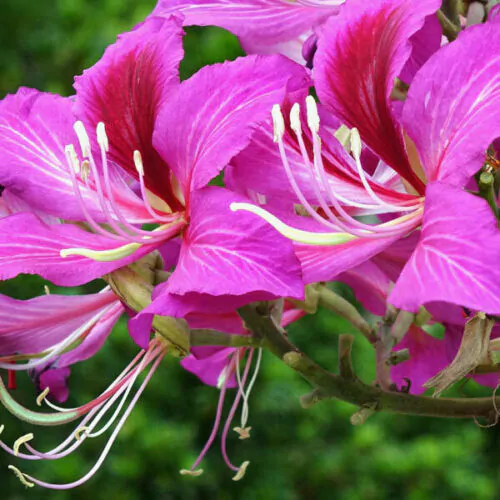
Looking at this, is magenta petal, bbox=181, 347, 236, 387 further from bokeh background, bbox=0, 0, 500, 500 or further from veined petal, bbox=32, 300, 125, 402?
bokeh background, bbox=0, 0, 500, 500

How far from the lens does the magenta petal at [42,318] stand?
2.25 feet

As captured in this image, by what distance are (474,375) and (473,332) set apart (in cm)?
16

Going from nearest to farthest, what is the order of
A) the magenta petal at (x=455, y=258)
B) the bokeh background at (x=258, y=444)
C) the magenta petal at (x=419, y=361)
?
the magenta petal at (x=455, y=258) < the magenta petal at (x=419, y=361) < the bokeh background at (x=258, y=444)

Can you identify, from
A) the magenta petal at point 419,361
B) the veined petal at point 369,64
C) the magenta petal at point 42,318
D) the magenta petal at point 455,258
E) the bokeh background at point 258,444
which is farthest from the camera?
the bokeh background at point 258,444

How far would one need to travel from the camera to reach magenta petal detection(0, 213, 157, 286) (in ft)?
2.05

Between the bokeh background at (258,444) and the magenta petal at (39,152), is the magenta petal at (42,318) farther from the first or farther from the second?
the bokeh background at (258,444)

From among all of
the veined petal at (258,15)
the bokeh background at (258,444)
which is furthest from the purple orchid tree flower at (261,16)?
the bokeh background at (258,444)

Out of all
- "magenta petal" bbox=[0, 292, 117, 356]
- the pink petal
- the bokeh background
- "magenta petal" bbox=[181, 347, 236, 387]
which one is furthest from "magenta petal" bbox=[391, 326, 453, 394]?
the bokeh background

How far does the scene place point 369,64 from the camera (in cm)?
59

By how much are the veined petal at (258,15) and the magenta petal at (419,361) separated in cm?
27

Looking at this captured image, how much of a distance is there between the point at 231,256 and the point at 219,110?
10 centimetres

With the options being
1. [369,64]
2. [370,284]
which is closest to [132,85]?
[369,64]

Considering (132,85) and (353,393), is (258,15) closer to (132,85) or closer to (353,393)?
(132,85)

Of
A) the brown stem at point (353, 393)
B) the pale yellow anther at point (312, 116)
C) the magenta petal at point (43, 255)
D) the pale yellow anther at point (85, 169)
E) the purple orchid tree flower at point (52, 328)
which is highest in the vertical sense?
the pale yellow anther at point (312, 116)
